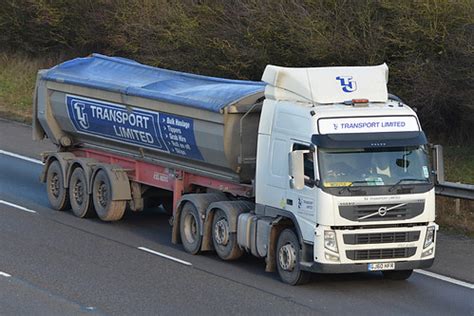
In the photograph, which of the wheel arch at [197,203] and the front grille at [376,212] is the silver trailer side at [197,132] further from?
the front grille at [376,212]

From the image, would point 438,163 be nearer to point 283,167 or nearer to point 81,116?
point 283,167

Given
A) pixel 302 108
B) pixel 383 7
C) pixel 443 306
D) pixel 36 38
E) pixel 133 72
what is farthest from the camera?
pixel 36 38

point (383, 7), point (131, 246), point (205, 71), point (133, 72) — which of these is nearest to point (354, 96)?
point (131, 246)

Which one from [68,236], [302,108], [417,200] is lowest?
[68,236]

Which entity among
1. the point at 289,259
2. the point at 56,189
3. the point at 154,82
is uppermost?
the point at 154,82

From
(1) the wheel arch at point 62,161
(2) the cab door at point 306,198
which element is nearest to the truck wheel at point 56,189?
(1) the wheel arch at point 62,161

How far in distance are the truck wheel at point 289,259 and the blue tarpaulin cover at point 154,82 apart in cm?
237

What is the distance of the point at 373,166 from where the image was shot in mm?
14906

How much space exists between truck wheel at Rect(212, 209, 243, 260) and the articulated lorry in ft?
0.07

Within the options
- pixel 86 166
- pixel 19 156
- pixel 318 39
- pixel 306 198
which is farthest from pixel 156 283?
pixel 19 156

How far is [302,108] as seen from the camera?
1522 centimetres

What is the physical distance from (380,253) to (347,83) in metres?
2.45

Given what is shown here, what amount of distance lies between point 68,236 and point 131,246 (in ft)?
4.04

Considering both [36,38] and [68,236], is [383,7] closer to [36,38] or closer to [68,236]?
[68,236]
